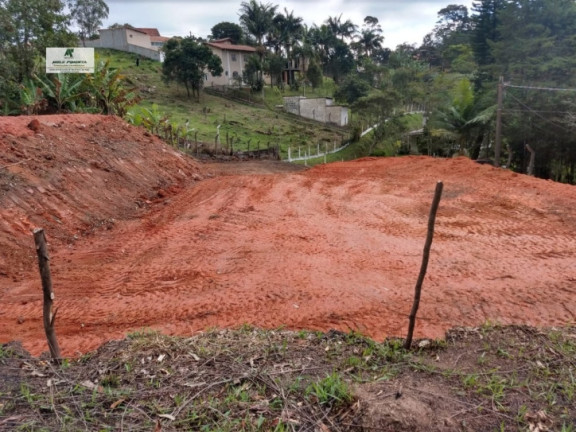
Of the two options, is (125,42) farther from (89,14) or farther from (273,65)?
(273,65)

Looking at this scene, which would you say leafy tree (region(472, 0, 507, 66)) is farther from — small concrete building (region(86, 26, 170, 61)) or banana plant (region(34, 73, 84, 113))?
small concrete building (region(86, 26, 170, 61))

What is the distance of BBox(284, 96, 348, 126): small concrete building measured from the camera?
3956cm

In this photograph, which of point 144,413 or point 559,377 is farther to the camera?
point 559,377

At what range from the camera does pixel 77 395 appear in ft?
9.91

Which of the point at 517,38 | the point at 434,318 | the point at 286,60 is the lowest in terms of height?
the point at 434,318

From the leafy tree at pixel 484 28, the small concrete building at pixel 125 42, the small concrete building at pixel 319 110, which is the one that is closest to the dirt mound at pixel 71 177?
the leafy tree at pixel 484 28

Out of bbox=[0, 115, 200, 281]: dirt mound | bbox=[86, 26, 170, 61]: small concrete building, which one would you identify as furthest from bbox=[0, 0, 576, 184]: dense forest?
bbox=[86, 26, 170, 61]: small concrete building

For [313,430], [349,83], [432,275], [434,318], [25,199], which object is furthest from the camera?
[349,83]

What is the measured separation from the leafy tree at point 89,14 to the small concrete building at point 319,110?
19.6 meters

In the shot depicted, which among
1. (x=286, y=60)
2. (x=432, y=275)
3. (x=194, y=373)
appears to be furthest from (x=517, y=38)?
(x=286, y=60)

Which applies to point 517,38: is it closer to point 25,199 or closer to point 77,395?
point 25,199

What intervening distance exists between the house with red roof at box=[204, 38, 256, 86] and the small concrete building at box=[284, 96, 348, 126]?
6820 millimetres

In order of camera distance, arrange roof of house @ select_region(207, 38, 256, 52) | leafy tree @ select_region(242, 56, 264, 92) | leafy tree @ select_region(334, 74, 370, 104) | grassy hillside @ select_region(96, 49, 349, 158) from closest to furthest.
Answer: grassy hillside @ select_region(96, 49, 349, 158)
leafy tree @ select_region(334, 74, 370, 104)
leafy tree @ select_region(242, 56, 264, 92)
roof of house @ select_region(207, 38, 256, 52)

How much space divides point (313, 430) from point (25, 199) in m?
7.50
